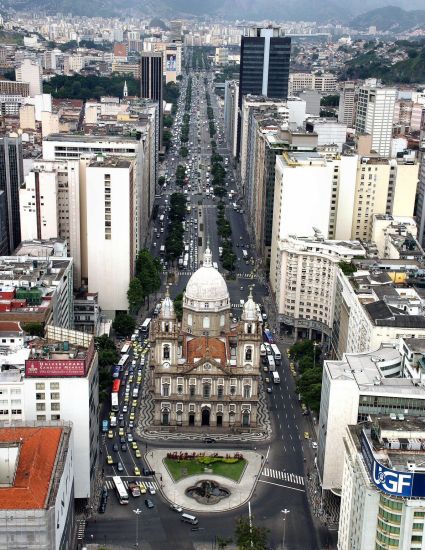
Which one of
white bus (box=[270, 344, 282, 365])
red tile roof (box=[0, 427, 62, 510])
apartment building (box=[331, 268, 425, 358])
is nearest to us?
red tile roof (box=[0, 427, 62, 510])

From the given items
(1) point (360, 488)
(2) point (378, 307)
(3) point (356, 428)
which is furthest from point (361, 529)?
(2) point (378, 307)

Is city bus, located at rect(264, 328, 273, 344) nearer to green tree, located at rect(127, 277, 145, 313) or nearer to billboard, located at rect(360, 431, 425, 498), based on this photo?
green tree, located at rect(127, 277, 145, 313)

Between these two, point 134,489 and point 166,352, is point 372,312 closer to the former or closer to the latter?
point 166,352

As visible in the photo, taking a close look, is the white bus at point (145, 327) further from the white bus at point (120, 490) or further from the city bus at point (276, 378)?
the white bus at point (120, 490)

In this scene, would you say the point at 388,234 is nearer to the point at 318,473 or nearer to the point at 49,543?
the point at 318,473

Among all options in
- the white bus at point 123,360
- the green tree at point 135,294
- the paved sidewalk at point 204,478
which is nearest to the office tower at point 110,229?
the green tree at point 135,294

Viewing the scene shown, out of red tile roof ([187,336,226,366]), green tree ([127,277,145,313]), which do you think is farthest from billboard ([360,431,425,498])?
green tree ([127,277,145,313])
